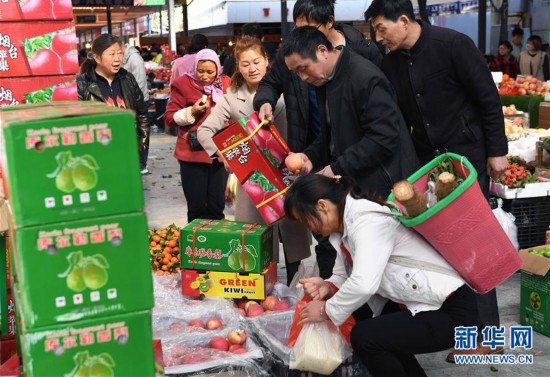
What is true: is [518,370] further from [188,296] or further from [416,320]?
[188,296]

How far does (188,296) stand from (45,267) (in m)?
2.58

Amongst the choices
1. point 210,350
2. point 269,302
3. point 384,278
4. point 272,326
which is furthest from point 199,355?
point 384,278

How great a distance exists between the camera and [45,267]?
7.83ft

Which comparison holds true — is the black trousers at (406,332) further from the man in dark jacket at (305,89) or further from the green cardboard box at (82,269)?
the green cardboard box at (82,269)

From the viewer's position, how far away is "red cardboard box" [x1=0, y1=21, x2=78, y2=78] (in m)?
3.92

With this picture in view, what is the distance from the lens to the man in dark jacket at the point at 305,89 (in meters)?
4.52

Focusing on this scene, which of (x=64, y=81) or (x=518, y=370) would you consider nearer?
(x=64, y=81)

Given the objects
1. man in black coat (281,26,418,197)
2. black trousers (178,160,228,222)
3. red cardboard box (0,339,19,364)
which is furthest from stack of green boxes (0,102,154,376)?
black trousers (178,160,228,222)

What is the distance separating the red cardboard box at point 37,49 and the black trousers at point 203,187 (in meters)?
2.30

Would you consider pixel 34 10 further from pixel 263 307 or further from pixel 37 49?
pixel 263 307

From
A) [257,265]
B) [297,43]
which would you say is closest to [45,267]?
[297,43]

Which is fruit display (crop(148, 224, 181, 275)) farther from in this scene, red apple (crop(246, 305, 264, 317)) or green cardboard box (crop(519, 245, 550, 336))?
green cardboard box (crop(519, 245, 550, 336))

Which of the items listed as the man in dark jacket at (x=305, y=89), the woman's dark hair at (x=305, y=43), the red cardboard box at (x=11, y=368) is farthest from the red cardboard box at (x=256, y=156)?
the red cardboard box at (x=11, y=368)

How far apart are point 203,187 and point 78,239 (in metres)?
3.92
